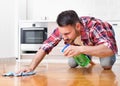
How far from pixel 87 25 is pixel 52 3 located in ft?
8.76

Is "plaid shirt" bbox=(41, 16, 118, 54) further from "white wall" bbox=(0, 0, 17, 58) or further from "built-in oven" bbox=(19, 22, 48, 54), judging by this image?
"white wall" bbox=(0, 0, 17, 58)

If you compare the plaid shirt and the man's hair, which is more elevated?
the man's hair

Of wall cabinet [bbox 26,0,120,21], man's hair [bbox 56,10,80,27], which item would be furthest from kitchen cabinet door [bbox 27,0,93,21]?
man's hair [bbox 56,10,80,27]

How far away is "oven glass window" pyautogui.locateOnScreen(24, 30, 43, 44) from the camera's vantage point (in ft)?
14.9

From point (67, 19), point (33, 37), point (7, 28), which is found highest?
point (67, 19)

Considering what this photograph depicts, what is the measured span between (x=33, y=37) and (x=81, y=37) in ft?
7.80

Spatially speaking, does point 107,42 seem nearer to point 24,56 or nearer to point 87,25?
point 87,25

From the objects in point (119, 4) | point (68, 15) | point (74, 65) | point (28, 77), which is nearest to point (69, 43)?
point (68, 15)

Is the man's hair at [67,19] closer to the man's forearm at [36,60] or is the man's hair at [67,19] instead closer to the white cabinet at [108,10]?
the man's forearm at [36,60]

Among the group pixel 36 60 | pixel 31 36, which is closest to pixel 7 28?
pixel 31 36

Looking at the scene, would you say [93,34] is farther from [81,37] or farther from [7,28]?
[7,28]

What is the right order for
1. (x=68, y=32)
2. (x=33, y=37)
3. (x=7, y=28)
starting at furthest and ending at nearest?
(x=7, y=28)
(x=33, y=37)
(x=68, y=32)

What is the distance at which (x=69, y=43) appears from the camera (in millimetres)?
2082

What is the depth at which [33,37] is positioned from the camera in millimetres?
4555
